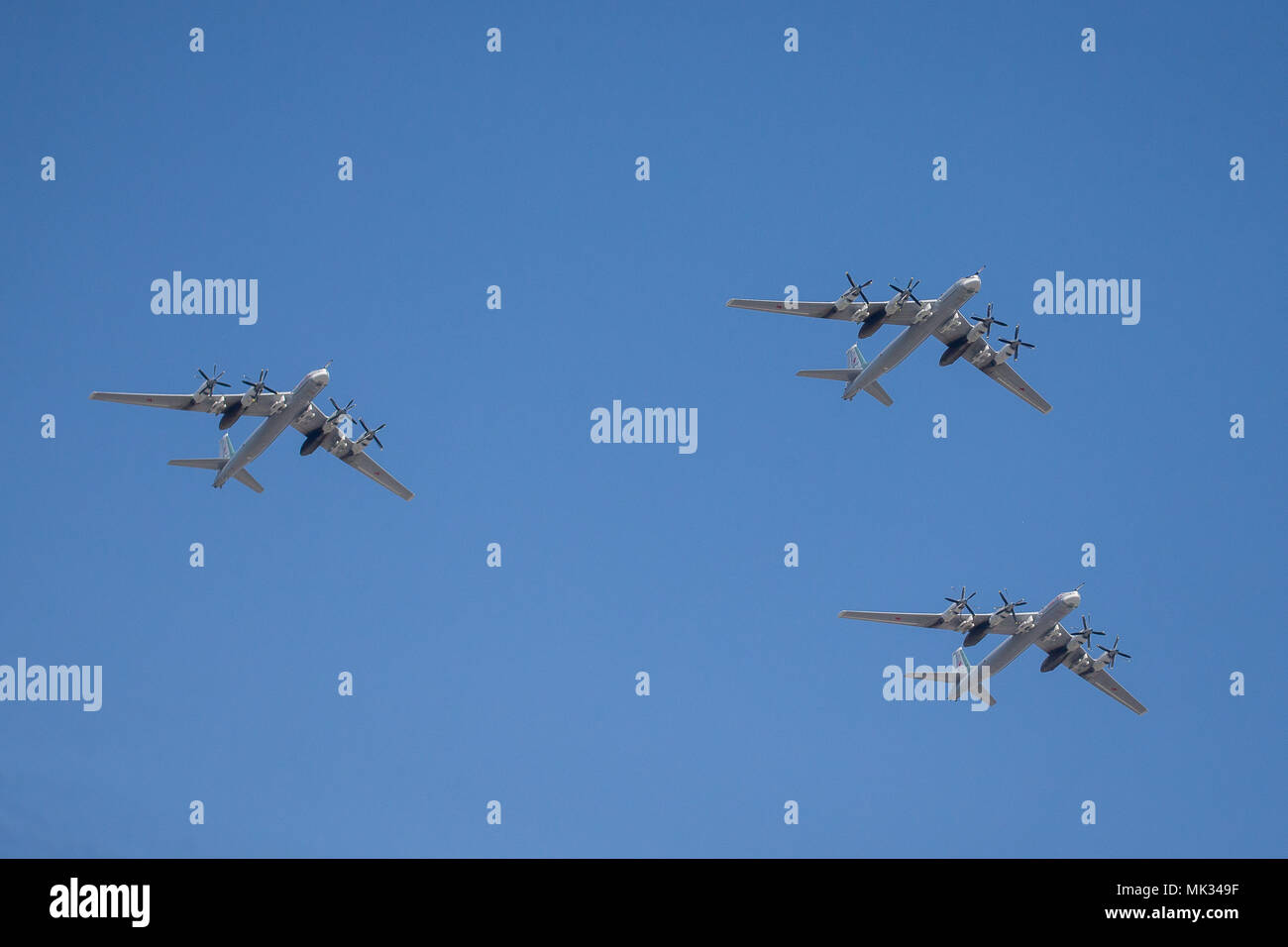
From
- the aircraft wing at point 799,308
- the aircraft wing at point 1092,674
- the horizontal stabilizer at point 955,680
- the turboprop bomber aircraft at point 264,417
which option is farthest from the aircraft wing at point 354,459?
the aircraft wing at point 1092,674

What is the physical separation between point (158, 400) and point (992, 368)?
43764mm

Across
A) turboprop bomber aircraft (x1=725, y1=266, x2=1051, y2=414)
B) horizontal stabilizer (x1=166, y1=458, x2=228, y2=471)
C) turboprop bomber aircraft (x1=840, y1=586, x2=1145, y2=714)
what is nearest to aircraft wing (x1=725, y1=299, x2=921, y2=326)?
turboprop bomber aircraft (x1=725, y1=266, x2=1051, y2=414)

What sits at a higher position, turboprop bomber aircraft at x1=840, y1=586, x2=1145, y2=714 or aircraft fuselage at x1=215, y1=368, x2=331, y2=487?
aircraft fuselage at x1=215, y1=368, x2=331, y2=487

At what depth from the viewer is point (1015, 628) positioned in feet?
254

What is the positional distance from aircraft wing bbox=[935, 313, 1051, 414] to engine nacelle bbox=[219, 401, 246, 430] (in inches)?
1432

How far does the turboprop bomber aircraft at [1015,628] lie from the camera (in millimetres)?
76438

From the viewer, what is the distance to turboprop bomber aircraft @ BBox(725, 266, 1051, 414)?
72.6 m

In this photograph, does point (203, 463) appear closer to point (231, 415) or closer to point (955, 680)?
point (231, 415)

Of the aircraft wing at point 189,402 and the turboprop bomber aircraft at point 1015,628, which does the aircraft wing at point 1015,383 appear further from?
the aircraft wing at point 189,402

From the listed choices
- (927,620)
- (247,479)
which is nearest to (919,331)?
(927,620)

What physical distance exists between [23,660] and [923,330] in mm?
48517

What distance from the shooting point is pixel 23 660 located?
74.2 meters

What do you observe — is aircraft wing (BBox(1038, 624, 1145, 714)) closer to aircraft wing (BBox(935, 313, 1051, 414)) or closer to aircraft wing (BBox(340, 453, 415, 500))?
aircraft wing (BBox(935, 313, 1051, 414))
